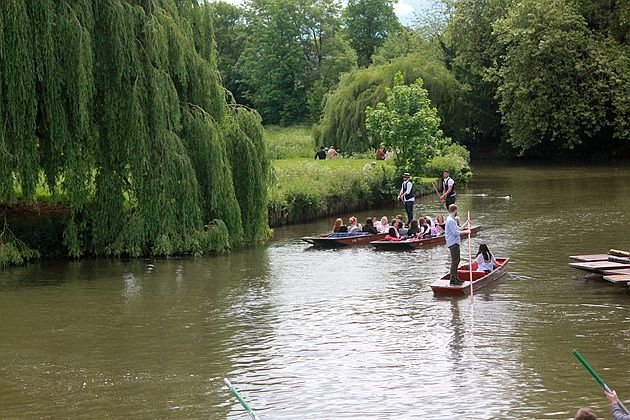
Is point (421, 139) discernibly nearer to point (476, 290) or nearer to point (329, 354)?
point (476, 290)

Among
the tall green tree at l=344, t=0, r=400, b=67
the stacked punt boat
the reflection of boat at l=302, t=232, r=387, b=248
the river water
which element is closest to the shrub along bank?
the reflection of boat at l=302, t=232, r=387, b=248

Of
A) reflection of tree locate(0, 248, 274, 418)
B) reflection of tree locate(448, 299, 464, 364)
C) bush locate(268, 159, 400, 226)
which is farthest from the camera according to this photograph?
bush locate(268, 159, 400, 226)

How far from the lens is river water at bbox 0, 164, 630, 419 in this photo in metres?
12.7

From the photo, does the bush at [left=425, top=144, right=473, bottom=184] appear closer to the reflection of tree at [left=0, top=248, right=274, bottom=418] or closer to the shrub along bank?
the shrub along bank

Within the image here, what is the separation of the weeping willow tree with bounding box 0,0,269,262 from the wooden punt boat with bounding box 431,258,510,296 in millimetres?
6556

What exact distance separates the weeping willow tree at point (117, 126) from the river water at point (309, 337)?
95 centimetres

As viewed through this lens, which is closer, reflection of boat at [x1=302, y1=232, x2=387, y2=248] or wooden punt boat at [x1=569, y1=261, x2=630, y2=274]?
wooden punt boat at [x1=569, y1=261, x2=630, y2=274]

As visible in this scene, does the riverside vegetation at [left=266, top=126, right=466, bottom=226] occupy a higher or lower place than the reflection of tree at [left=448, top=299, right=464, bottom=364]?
higher

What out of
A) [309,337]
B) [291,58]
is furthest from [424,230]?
[291,58]

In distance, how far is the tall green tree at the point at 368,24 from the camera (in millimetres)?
95750

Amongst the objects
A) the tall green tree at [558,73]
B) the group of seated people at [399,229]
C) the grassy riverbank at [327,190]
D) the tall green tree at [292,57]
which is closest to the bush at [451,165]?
the grassy riverbank at [327,190]

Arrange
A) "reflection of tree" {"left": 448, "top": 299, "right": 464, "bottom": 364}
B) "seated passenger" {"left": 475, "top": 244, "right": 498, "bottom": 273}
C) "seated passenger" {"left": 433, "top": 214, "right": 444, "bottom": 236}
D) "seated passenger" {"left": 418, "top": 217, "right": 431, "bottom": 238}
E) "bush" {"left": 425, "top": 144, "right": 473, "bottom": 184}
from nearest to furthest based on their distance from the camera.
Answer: "reflection of tree" {"left": 448, "top": 299, "right": 464, "bottom": 364} < "seated passenger" {"left": 475, "top": 244, "right": 498, "bottom": 273} < "seated passenger" {"left": 418, "top": 217, "right": 431, "bottom": 238} < "seated passenger" {"left": 433, "top": 214, "right": 444, "bottom": 236} < "bush" {"left": 425, "top": 144, "right": 473, "bottom": 184}

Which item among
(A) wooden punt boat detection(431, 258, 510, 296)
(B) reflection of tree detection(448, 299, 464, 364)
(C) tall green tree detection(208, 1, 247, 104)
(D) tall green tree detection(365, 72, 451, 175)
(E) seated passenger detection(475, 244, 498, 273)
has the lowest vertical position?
(B) reflection of tree detection(448, 299, 464, 364)

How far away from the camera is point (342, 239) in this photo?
26453 mm
